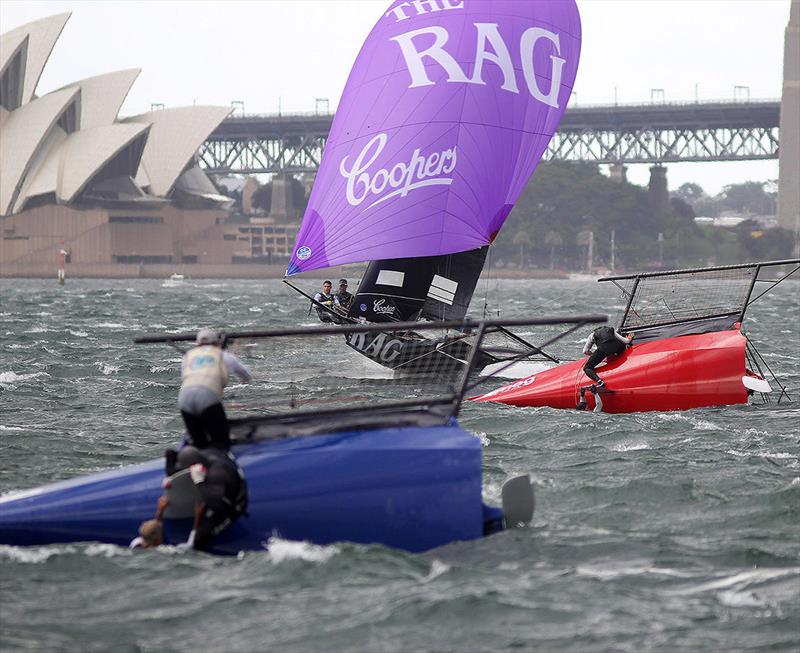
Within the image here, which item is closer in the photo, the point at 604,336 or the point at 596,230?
the point at 604,336

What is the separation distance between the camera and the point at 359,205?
612 inches

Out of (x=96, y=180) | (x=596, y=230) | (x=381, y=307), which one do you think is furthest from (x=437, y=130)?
(x=596, y=230)

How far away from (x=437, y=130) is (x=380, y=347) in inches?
146

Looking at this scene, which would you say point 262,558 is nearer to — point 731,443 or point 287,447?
point 287,447

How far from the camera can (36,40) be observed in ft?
216

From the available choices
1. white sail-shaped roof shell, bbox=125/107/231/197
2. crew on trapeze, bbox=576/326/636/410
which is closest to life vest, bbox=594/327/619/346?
crew on trapeze, bbox=576/326/636/410

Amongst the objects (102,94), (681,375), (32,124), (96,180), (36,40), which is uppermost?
(36,40)

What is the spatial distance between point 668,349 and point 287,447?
6.26 m

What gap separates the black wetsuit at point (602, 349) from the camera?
38.8ft

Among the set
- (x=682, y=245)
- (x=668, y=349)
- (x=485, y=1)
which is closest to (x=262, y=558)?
(x=668, y=349)

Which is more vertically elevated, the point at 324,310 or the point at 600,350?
the point at 324,310

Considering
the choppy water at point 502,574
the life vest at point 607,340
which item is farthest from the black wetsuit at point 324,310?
the choppy water at point 502,574

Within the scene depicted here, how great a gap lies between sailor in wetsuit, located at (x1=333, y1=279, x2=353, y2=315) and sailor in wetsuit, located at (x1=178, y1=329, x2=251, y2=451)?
9.44 metres

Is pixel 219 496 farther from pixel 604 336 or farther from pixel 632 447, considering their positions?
pixel 604 336
